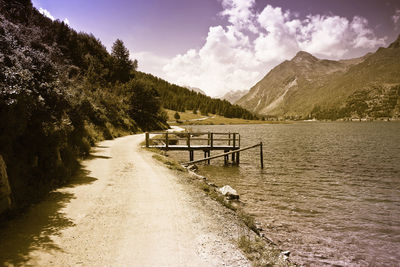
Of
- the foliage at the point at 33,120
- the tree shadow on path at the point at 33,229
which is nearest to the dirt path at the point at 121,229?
the tree shadow on path at the point at 33,229

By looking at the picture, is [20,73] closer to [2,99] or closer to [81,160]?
[2,99]

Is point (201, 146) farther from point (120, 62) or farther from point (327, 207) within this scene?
point (120, 62)

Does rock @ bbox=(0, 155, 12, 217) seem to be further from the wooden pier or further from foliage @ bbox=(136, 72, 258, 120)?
foliage @ bbox=(136, 72, 258, 120)

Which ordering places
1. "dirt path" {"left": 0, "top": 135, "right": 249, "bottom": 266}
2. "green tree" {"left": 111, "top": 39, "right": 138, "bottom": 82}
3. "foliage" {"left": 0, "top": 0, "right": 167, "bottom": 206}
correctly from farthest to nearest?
1. "green tree" {"left": 111, "top": 39, "right": 138, "bottom": 82}
2. "foliage" {"left": 0, "top": 0, "right": 167, "bottom": 206}
3. "dirt path" {"left": 0, "top": 135, "right": 249, "bottom": 266}

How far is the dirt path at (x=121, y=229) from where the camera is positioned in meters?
5.78

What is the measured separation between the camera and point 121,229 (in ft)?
23.6

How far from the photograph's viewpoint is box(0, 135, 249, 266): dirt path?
227 inches

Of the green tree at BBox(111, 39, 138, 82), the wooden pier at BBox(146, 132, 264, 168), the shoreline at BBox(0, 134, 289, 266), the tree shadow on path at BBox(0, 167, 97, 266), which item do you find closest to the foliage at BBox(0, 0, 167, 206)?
the tree shadow on path at BBox(0, 167, 97, 266)

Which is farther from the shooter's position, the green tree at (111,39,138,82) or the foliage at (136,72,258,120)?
the foliage at (136,72,258,120)

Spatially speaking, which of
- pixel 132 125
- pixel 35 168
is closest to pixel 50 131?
pixel 35 168

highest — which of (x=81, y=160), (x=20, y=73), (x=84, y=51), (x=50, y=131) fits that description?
(x=84, y=51)

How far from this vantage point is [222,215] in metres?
9.21

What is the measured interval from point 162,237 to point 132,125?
34411 mm

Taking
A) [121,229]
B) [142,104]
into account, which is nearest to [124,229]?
[121,229]
